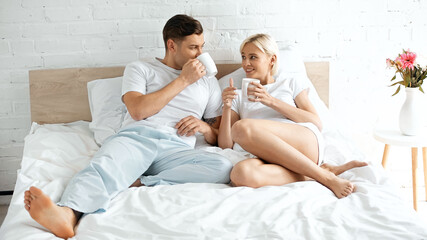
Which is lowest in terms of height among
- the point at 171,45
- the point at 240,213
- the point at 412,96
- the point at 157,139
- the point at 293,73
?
the point at 240,213

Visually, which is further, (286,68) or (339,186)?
(286,68)

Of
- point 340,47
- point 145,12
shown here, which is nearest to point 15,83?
point 145,12

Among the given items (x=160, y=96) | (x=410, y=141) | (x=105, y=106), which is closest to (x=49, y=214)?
(x=160, y=96)

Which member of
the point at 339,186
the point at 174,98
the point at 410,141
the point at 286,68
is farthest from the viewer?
the point at 286,68

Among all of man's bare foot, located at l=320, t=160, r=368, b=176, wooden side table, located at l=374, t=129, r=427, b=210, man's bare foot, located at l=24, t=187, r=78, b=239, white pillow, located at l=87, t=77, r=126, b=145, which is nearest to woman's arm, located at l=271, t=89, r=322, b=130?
man's bare foot, located at l=320, t=160, r=368, b=176

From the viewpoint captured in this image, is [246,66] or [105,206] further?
[246,66]

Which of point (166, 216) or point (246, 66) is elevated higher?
point (246, 66)

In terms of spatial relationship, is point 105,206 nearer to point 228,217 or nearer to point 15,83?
point 228,217

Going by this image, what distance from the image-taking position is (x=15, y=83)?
2406mm

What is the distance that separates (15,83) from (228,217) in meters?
1.64

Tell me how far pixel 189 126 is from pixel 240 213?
676 millimetres

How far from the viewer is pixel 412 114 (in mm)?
2166

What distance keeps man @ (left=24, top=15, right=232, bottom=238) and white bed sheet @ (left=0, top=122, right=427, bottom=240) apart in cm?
6

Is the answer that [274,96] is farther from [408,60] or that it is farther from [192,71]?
[408,60]
